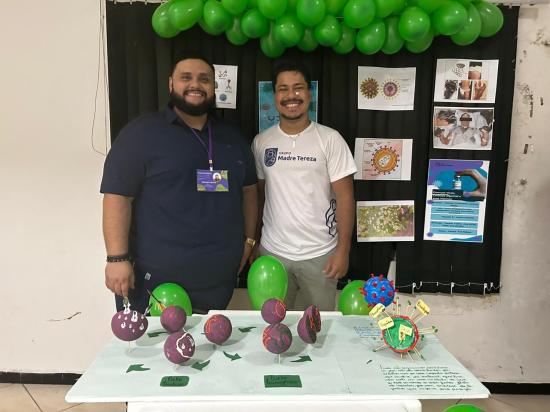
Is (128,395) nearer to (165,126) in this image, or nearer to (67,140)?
(165,126)

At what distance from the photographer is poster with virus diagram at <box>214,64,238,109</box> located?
2.20 m

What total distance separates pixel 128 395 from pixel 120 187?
36.5 inches

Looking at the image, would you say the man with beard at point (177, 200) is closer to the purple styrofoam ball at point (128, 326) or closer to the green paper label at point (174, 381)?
the purple styrofoam ball at point (128, 326)

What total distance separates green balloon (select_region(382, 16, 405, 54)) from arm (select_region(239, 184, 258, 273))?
922mm

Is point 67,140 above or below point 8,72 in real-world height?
below

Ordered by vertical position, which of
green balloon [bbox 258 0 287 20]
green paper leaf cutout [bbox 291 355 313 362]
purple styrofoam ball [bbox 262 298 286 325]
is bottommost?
green paper leaf cutout [bbox 291 355 313 362]

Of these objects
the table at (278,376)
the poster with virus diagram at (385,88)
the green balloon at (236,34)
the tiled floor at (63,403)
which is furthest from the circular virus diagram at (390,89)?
the tiled floor at (63,403)

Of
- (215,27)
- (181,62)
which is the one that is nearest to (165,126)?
(181,62)

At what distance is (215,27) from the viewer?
1.92 m

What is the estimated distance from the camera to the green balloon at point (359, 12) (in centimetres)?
179

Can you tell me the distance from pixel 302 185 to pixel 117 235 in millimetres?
834

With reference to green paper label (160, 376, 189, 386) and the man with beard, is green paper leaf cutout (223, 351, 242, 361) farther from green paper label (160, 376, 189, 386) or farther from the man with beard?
the man with beard

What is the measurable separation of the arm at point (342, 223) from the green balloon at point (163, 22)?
106 cm

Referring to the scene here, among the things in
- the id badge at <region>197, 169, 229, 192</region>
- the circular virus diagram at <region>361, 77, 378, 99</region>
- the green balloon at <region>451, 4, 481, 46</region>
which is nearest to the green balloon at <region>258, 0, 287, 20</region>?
the circular virus diagram at <region>361, 77, 378, 99</region>
